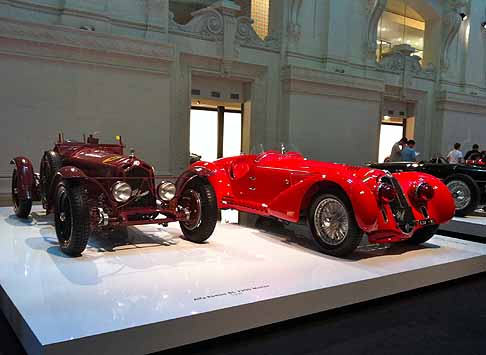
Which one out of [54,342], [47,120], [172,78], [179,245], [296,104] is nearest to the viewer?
[54,342]

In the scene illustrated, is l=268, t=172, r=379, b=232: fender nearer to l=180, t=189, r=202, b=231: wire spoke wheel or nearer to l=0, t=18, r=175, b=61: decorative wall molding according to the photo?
l=180, t=189, r=202, b=231: wire spoke wheel

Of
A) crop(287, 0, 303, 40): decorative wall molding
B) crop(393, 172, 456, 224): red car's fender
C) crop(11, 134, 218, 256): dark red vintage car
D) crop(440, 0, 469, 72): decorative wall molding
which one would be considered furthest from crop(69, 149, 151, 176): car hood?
crop(440, 0, 469, 72): decorative wall molding

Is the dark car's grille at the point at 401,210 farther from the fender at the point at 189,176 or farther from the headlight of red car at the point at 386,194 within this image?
the fender at the point at 189,176

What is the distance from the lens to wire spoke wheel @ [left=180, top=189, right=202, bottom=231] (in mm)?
4371

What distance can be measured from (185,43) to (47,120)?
11.0ft

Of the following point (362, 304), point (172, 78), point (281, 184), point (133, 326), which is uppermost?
point (172, 78)

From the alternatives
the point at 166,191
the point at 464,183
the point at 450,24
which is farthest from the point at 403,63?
the point at 166,191

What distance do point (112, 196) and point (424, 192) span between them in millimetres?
3096

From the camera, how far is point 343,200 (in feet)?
13.1

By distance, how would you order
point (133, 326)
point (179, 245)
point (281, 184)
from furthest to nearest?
point (281, 184), point (179, 245), point (133, 326)

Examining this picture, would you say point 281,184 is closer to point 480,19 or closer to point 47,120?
point 47,120

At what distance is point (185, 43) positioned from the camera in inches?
369

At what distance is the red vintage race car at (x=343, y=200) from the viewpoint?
3.96m

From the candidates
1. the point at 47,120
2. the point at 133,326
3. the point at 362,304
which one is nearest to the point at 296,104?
the point at 47,120
